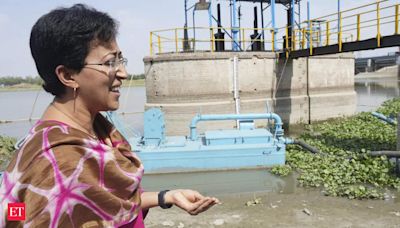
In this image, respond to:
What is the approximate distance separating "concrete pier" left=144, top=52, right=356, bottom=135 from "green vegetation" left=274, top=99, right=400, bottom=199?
271 cm

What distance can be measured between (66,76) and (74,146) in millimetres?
271

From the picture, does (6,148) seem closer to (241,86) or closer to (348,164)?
(241,86)

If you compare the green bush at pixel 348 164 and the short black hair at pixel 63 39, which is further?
the green bush at pixel 348 164

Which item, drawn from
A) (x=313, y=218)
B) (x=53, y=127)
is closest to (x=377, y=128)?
(x=313, y=218)

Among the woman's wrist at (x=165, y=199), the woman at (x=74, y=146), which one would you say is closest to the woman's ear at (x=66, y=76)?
the woman at (x=74, y=146)

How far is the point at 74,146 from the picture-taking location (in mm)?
1055

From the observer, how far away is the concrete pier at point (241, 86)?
12.1 meters

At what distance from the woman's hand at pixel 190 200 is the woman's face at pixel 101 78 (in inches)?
20.6

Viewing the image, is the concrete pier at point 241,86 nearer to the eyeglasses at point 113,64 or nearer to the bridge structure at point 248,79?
the bridge structure at point 248,79

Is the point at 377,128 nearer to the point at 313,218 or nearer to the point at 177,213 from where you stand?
the point at 313,218

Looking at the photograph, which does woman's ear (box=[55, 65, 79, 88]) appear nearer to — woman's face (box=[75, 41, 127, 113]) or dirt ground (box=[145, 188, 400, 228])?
woman's face (box=[75, 41, 127, 113])

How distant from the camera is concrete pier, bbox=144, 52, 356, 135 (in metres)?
12.1

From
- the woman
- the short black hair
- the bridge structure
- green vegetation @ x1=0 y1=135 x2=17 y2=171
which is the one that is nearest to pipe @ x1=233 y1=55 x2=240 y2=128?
the bridge structure

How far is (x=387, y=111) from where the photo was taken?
51.8 ft
